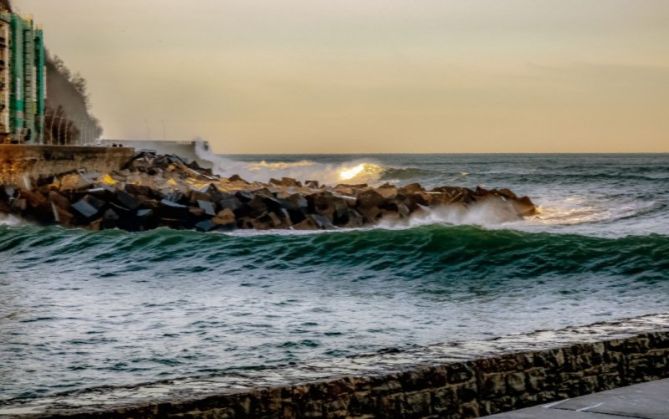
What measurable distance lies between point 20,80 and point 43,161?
1868 centimetres

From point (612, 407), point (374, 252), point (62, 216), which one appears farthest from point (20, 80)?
point (612, 407)

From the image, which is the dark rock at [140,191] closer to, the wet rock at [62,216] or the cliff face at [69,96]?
the wet rock at [62,216]

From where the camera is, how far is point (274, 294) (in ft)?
44.4

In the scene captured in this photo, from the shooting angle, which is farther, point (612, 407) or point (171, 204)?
point (171, 204)

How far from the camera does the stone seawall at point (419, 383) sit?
14.9ft

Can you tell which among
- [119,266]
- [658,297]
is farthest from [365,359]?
[119,266]

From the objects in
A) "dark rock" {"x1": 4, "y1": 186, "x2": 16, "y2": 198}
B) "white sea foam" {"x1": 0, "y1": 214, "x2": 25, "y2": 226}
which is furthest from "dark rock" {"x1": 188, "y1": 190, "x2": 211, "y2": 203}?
"dark rock" {"x1": 4, "y1": 186, "x2": 16, "y2": 198}

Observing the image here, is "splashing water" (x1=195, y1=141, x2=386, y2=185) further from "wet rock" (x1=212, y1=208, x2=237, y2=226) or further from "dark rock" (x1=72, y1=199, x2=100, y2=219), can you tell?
"wet rock" (x1=212, y1=208, x2=237, y2=226)

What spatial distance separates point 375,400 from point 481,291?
9.32 m

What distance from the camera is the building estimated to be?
43847mm

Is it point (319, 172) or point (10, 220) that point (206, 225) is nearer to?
point (10, 220)

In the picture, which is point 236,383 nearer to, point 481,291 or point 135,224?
point 481,291

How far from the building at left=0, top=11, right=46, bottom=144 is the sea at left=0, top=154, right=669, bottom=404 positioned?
71.9ft

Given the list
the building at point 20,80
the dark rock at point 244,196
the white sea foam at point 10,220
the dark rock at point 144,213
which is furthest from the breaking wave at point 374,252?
the building at point 20,80
